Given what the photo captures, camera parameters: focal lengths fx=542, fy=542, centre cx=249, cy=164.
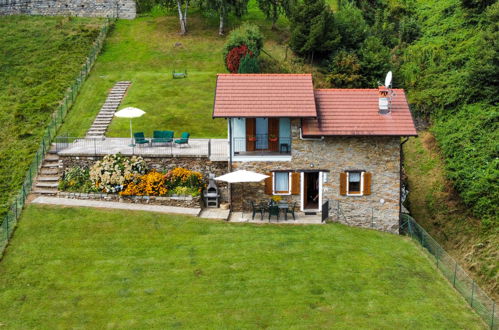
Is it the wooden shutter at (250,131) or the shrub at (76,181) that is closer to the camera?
the shrub at (76,181)

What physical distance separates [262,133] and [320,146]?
2.96 metres

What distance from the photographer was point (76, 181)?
26453mm

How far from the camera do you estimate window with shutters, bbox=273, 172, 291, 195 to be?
25.9m

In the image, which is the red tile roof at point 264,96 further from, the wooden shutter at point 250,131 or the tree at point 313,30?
the tree at point 313,30

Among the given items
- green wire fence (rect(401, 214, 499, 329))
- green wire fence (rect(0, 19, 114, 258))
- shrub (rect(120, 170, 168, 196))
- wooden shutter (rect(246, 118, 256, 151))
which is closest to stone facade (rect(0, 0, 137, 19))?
green wire fence (rect(0, 19, 114, 258))

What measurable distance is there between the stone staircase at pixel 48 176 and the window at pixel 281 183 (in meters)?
10.7

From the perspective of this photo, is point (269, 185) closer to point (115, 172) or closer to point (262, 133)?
point (262, 133)

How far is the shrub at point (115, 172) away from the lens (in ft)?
84.5

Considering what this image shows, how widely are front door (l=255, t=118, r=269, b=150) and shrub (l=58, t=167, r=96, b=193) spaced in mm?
8224

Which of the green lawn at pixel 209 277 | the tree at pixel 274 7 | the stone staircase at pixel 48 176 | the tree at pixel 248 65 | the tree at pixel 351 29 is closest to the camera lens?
the green lawn at pixel 209 277

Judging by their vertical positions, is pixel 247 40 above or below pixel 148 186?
above

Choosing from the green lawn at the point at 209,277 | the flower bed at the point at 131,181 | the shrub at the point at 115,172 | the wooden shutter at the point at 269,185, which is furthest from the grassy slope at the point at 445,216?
the shrub at the point at 115,172

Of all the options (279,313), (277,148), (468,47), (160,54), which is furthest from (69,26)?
(279,313)

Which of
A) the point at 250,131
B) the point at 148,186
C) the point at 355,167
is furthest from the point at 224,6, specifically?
the point at 355,167
